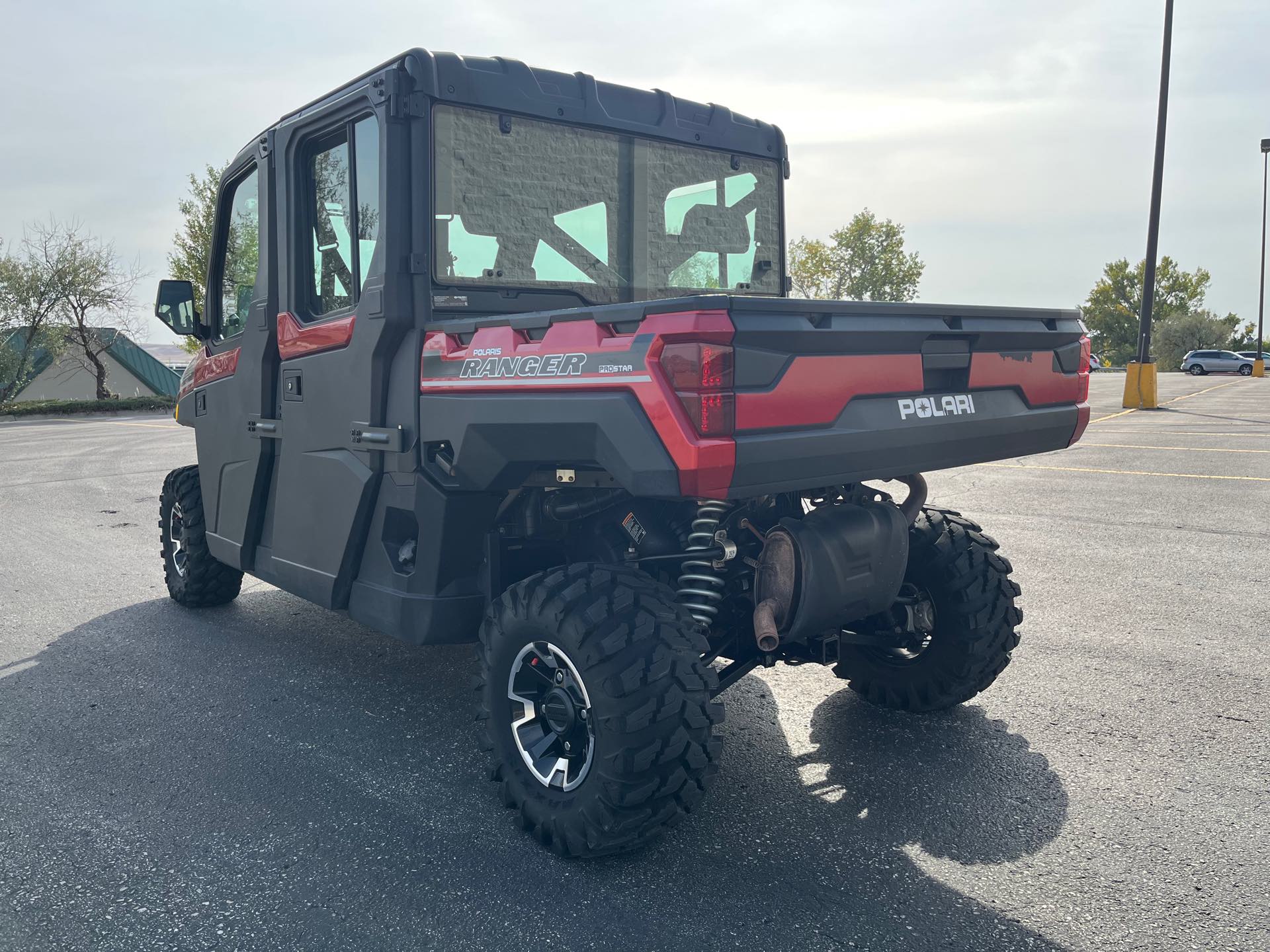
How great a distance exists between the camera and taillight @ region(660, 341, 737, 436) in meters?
2.61

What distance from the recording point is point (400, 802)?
3.47m

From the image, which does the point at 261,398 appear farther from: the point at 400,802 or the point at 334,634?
the point at 400,802

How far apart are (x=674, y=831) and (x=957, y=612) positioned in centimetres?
144

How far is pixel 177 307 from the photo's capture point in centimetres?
544

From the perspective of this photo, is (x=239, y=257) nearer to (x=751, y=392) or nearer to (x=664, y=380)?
(x=664, y=380)

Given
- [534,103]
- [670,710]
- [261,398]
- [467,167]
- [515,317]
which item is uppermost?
[534,103]

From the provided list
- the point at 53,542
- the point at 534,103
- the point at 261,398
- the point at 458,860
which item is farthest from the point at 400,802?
the point at 53,542

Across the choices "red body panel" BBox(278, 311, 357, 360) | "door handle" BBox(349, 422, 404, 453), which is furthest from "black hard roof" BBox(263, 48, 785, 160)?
Answer: "door handle" BBox(349, 422, 404, 453)

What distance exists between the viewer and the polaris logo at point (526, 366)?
9.52ft

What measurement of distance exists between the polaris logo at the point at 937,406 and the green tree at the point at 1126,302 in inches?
3279

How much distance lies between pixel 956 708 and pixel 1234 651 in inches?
64.6

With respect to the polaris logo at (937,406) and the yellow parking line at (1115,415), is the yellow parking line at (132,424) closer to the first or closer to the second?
the yellow parking line at (1115,415)

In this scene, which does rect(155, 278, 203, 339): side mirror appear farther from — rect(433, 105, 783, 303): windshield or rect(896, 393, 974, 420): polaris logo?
rect(896, 393, 974, 420): polaris logo

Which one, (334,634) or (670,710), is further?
(334,634)
